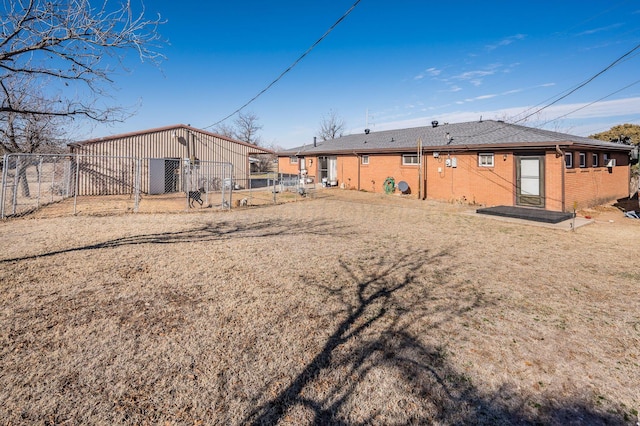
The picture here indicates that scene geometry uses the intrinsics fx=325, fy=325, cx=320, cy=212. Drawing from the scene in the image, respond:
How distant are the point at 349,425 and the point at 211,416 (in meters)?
1.07

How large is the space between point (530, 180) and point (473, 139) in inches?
139

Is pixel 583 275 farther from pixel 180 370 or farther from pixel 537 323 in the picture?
pixel 180 370

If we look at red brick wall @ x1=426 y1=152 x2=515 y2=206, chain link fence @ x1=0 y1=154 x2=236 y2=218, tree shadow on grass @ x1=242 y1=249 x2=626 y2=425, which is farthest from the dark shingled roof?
tree shadow on grass @ x1=242 y1=249 x2=626 y2=425

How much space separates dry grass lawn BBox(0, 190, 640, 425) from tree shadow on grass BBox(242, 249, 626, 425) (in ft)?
0.05

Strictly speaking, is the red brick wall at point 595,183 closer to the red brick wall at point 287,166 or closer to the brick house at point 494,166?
the brick house at point 494,166

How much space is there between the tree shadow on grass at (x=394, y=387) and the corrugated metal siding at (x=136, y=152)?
57.3ft

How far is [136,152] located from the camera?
19.6 m

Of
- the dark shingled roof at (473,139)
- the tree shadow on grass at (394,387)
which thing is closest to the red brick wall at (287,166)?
the dark shingled roof at (473,139)

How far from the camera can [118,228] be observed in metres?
9.43

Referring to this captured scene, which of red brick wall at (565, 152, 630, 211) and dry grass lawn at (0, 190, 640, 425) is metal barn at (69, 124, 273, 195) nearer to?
dry grass lawn at (0, 190, 640, 425)

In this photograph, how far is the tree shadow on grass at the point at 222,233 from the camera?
7414 mm

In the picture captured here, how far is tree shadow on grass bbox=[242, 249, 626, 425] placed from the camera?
256 centimetres

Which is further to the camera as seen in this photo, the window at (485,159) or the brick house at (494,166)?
the window at (485,159)

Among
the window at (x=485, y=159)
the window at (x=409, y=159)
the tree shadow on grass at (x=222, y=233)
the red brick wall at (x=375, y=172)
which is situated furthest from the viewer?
the red brick wall at (x=375, y=172)
